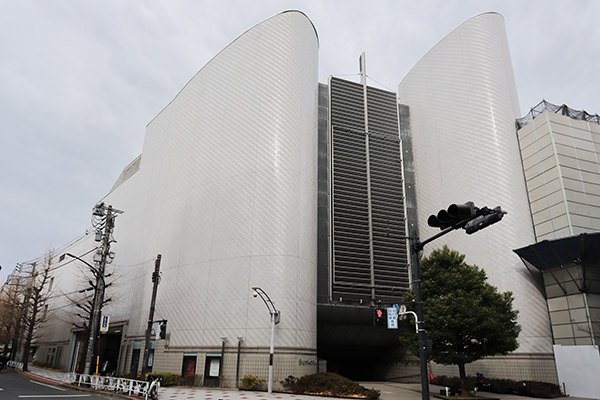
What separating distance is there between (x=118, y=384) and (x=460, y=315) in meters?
19.6

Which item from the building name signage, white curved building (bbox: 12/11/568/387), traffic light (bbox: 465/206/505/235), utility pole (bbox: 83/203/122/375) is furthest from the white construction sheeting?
utility pole (bbox: 83/203/122/375)

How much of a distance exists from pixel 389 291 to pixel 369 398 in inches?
565

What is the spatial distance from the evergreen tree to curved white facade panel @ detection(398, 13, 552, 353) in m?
6.40

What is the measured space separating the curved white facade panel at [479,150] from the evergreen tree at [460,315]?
640 centimetres

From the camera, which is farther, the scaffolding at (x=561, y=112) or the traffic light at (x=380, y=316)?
the scaffolding at (x=561, y=112)

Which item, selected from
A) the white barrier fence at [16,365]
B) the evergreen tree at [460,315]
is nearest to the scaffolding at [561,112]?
the evergreen tree at [460,315]

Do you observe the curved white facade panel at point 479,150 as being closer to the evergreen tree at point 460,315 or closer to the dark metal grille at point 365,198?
the dark metal grille at point 365,198

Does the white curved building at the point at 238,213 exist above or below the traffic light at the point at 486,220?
above

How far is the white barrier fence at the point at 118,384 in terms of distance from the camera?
765 inches

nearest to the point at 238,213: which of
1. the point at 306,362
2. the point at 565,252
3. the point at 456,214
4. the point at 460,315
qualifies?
the point at 306,362

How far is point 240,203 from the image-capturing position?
3144 cm

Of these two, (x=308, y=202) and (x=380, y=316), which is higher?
(x=308, y=202)

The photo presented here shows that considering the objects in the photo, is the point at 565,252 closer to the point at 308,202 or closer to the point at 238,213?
the point at 308,202

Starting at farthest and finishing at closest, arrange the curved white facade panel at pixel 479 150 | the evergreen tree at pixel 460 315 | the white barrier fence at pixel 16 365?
the white barrier fence at pixel 16 365
the curved white facade panel at pixel 479 150
the evergreen tree at pixel 460 315
